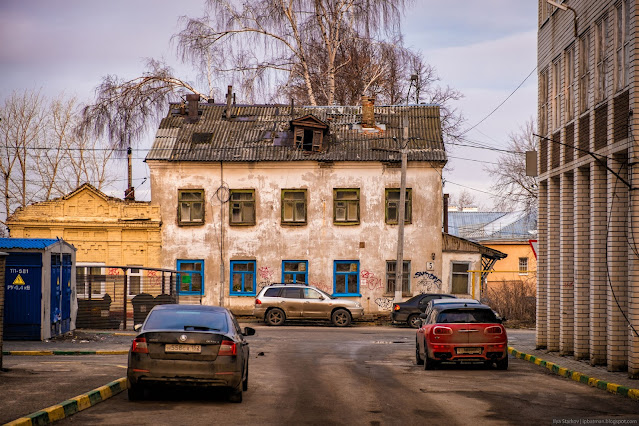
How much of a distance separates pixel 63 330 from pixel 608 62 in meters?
16.8

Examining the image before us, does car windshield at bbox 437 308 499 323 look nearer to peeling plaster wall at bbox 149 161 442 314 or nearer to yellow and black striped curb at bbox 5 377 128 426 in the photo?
yellow and black striped curb at bbox 5 377 128 426

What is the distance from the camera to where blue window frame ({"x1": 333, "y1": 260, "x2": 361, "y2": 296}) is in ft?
139

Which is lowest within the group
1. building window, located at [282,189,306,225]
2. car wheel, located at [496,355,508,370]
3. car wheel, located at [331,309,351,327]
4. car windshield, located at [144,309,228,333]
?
car wheel, located at [331,309,351,327]

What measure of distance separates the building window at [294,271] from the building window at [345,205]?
2.75 m

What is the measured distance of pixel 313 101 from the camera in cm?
4806

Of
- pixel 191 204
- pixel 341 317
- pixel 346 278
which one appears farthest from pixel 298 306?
pixel 191 204

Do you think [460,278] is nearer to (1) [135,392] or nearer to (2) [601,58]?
(2) [601,58]

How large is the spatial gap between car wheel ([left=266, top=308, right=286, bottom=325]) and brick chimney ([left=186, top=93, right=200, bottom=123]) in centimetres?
1362

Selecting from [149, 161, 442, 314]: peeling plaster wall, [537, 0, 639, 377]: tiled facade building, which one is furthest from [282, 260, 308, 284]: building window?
[537, 0, 639, 377]: tiled facade building

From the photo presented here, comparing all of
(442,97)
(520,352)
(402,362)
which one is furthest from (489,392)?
(442,97)

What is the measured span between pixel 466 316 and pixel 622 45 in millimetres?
6544

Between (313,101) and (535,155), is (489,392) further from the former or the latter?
(313,101)

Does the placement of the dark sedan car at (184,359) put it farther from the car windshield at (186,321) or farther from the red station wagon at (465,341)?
the red station wagon at (465,341)

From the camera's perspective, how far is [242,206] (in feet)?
140
